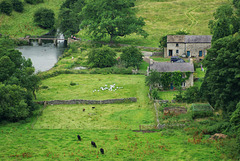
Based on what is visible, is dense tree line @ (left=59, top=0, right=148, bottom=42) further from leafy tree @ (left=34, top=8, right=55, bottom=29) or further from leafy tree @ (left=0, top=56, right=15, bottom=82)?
leafy tree @ (left=0, top=56, right=15, bottom=82)

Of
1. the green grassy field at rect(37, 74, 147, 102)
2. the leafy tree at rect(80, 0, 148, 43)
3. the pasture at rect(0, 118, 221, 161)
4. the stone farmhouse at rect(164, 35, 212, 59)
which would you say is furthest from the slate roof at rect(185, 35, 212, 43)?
the pasture at rect(0, 118, 221, 161)

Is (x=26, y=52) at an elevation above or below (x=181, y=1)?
below

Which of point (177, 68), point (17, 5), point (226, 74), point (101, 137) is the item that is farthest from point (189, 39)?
point (17, 5)

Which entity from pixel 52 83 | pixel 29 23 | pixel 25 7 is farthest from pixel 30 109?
pixel 25 7

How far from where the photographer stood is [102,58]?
72.2 meters

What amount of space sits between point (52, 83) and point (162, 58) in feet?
87.5

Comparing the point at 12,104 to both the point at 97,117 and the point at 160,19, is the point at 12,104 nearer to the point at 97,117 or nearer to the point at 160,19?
the point at 97,117

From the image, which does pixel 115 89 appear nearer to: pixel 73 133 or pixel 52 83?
pixel 52 83

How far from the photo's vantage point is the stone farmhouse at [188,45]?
76.9m

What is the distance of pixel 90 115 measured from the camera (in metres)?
47.4

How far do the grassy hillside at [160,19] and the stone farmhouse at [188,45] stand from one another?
42.4 feet

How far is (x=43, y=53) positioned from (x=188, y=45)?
37614 mm

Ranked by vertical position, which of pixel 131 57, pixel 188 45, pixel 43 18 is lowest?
pixel 131 57

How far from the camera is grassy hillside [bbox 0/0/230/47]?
98656 millimetres
